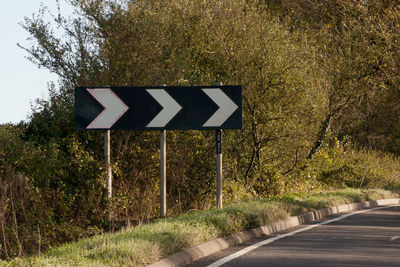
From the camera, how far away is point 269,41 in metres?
20.9

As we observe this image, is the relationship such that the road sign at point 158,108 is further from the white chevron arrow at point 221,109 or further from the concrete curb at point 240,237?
the concrete curb at point 240,237

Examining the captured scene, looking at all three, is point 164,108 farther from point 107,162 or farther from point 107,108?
point 107,162

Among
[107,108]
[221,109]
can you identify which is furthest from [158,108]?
[221,109]

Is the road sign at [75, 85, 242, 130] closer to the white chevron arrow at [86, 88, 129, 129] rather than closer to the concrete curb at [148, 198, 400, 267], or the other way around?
the white chevron arrow at [86, 88, 129, 129]

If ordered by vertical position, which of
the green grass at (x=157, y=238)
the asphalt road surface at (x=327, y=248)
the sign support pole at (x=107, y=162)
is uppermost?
the sign support pole at (x=107, y=162)

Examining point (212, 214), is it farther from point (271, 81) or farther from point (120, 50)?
point (271, 81)

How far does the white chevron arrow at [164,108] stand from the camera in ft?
47.7

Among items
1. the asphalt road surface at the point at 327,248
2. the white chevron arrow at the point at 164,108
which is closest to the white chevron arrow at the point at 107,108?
the white chevron arrow at the point at 164,108

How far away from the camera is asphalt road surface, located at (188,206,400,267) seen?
1012 centimetres

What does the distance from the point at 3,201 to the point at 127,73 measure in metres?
6.99

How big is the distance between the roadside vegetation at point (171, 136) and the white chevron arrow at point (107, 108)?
0.76m

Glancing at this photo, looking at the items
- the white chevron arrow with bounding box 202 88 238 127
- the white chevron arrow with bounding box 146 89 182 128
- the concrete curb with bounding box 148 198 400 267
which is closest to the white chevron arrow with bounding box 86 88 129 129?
the white chevron arrow with bounding box 146 89 182 128

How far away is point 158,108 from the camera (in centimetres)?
1461

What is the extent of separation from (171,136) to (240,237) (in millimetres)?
5625
